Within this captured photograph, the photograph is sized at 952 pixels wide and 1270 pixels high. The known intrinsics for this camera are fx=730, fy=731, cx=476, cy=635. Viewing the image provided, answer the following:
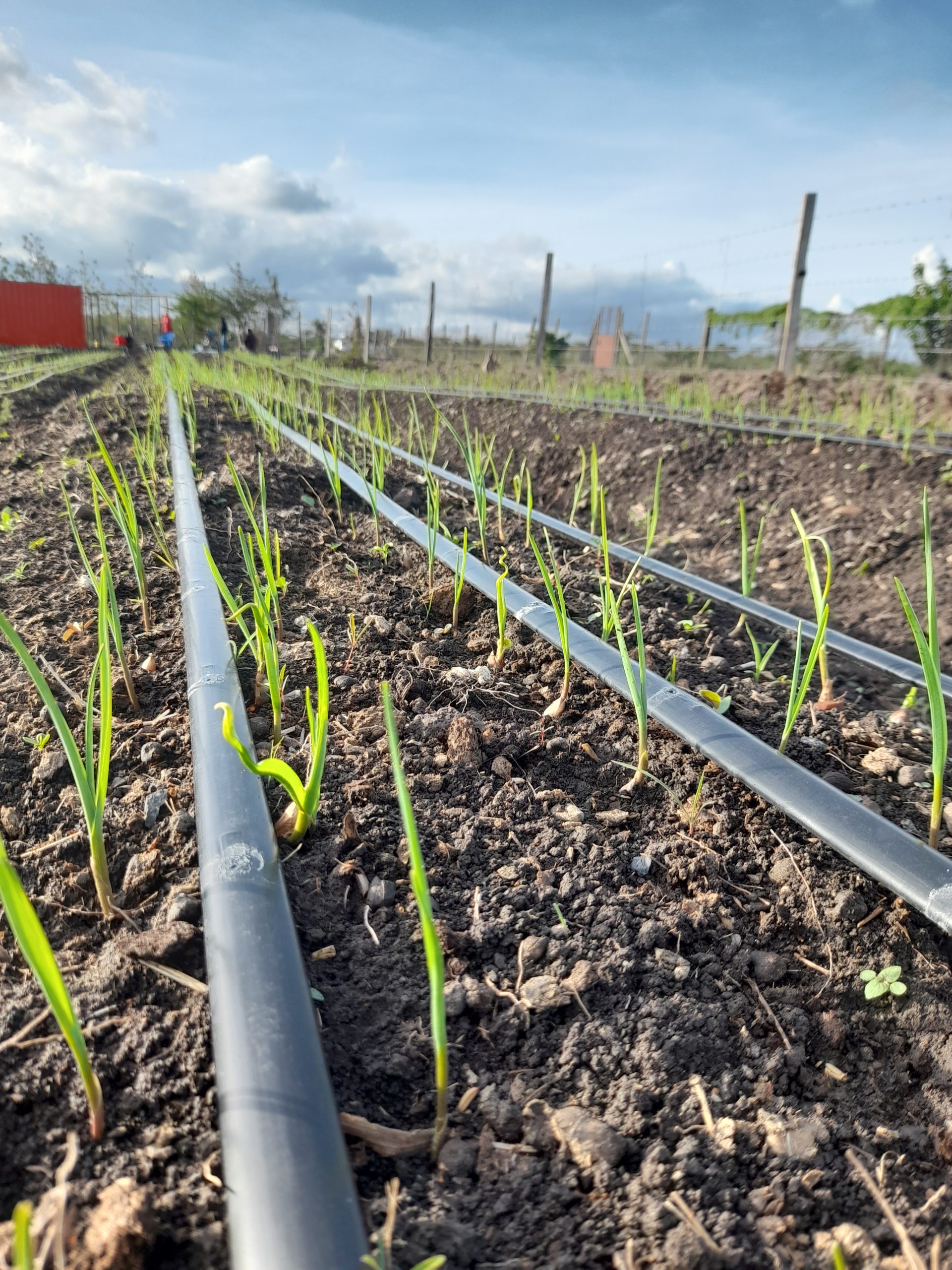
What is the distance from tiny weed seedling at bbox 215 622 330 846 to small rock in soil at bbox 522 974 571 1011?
0.28 m

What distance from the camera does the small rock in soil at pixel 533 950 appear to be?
28.5 inches

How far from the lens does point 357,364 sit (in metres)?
14.1

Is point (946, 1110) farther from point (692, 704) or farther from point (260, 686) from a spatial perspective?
point (260, 686)

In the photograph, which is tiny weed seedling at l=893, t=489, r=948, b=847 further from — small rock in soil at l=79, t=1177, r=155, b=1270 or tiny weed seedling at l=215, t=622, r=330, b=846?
small rock in soil at l=79, t=1177, r=155, b=1270

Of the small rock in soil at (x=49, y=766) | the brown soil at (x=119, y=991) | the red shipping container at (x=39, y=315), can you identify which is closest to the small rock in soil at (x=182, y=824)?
the brown soil at (x=119, y=991)

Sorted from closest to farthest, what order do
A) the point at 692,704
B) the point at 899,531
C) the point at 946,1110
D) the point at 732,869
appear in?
the point at 946,1110, the point at 732,869, the point at 692,704, the point at 899,531

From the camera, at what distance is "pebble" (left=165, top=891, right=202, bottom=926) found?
27.8 inches

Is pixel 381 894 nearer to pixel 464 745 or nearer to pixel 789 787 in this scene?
pixel 464 745

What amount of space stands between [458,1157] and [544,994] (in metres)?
0.16

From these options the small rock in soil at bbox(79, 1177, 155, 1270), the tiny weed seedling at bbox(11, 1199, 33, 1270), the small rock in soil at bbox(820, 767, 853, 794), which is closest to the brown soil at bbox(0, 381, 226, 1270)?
the small rock in soil at bbox(79, 1177, 155, 1270)

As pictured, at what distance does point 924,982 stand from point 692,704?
17.5 inches

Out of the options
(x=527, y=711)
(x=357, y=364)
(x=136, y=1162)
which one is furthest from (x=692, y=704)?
(x=357, y=364)

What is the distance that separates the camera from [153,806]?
0.86 meters

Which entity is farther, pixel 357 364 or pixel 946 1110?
pixel 357 364
